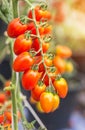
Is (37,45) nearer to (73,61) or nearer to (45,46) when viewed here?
(45,46)

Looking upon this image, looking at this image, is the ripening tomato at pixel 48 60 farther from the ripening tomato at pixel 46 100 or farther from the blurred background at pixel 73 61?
the blurred background at pixel 73 61

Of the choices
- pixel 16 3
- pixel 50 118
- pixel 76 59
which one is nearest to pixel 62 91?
pixel 16 3

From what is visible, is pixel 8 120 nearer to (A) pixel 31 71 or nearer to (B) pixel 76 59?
(A) pixel 31 71

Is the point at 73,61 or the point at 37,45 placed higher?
the point at 37,45

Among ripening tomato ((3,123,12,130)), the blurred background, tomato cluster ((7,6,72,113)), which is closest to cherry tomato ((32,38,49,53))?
tomato cluster ((7,6,72,113))

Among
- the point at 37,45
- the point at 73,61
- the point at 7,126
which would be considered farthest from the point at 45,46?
the point at 73,61

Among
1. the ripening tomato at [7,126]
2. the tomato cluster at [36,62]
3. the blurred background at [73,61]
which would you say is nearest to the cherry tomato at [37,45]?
the tomato cluster at [36,62]
